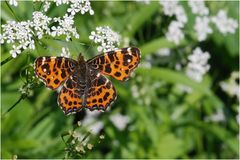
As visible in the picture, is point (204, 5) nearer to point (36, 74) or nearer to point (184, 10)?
point (184, 10)

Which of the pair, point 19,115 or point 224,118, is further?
point 224,118

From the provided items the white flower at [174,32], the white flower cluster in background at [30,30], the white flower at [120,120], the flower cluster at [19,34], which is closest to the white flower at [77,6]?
the white flower cluster in background at [30,30]

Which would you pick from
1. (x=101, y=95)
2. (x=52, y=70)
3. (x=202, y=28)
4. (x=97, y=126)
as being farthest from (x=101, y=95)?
(x=202, y=28)

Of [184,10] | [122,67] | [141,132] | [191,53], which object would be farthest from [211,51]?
[122,67]

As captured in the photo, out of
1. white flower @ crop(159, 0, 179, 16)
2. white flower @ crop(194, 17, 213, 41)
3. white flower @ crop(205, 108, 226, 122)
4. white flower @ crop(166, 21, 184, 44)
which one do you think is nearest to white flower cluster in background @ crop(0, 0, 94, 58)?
white flower @ crop(159, 0, 179, 16)

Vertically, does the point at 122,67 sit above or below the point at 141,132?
above

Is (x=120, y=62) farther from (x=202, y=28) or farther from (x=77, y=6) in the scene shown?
(x=202, y=28)
